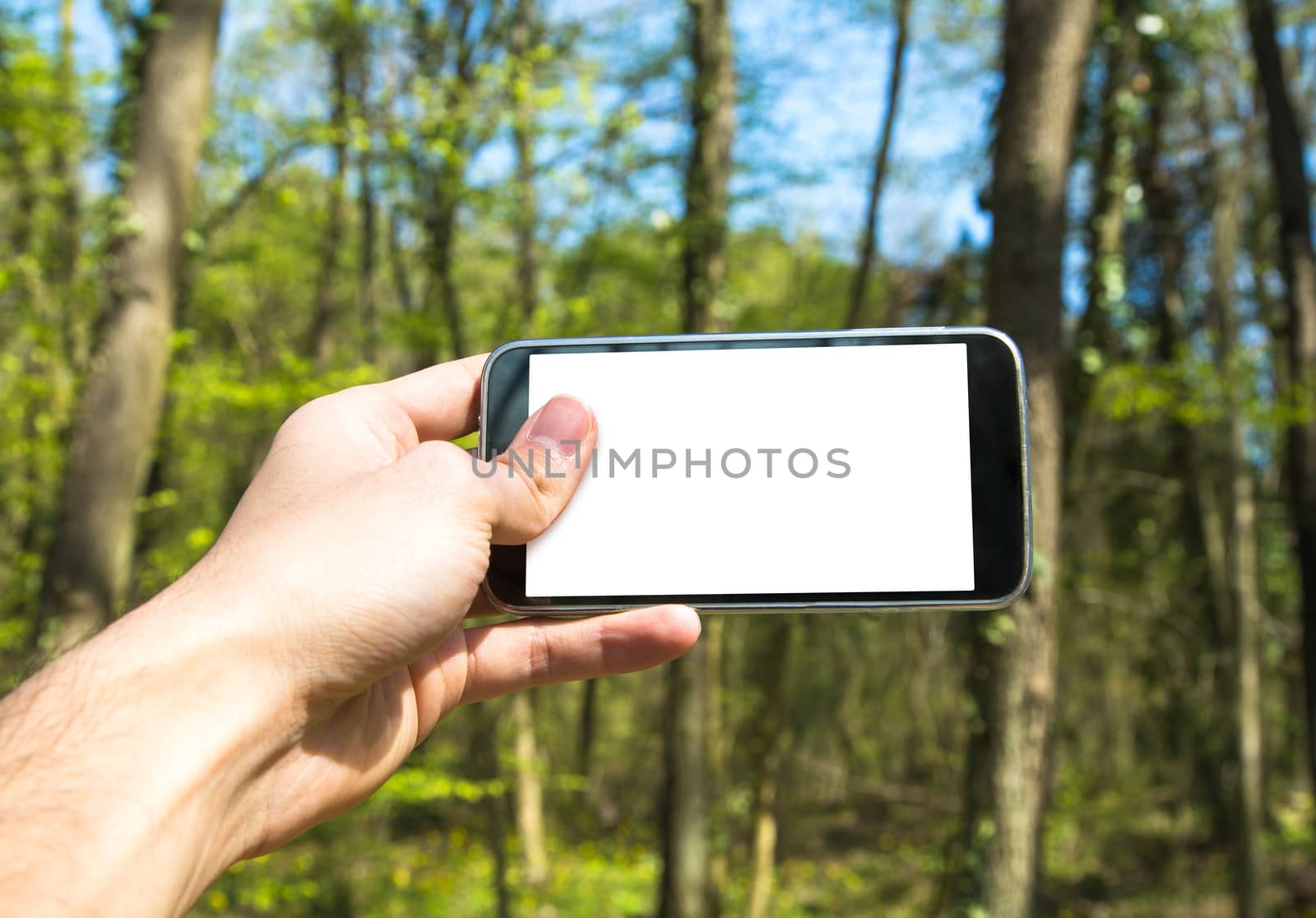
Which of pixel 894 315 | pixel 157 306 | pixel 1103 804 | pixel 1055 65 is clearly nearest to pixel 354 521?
pixel 1055 65

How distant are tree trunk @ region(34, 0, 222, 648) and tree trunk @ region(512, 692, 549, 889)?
7022 mm

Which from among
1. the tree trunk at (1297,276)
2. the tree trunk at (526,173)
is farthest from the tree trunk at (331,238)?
the tree trunk at (1297,276)

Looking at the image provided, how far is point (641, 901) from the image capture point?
33.8ft

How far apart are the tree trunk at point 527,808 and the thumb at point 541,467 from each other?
32.9 ft

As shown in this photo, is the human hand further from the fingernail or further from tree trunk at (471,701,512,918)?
tree trunk at (471,701,512,918)

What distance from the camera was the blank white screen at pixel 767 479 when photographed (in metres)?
1.86

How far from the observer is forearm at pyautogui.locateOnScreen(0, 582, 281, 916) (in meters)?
1.19

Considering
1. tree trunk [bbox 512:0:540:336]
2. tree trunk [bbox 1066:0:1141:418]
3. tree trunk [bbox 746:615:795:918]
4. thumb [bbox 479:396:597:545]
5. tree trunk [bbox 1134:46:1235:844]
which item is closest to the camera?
thumb [bbox 479:396:597:545]

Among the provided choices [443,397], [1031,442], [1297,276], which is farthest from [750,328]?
[443,397]

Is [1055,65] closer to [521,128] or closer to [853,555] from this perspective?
[853,555]

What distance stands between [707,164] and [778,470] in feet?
20.9

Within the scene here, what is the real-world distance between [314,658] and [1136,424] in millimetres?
11217

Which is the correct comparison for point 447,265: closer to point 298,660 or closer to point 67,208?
point 67,208

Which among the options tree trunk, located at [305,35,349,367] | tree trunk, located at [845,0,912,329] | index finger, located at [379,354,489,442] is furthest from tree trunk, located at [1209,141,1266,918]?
tree trunk, located at [305,35,349,367]
